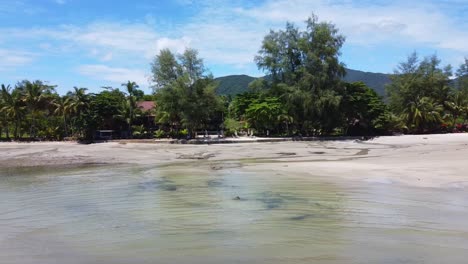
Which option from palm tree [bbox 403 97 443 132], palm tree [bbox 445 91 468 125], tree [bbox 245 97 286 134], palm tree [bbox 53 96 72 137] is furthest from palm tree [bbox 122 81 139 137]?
palm tree [bbox 445 91 468 125]

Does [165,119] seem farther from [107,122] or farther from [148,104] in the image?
[148,104]

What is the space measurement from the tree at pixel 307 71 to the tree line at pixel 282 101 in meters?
0.12

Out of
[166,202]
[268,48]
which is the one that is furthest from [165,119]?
[166,202]

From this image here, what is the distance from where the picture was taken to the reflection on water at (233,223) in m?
8.27

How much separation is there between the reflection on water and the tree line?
3309 cm

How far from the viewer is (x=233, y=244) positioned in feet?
29.5

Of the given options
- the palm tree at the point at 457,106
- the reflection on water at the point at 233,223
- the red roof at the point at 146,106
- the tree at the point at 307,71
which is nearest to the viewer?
the reflection on water at the point at 233,223

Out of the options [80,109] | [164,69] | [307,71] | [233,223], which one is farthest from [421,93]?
[233,223]

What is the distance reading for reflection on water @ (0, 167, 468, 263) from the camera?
8273 mm

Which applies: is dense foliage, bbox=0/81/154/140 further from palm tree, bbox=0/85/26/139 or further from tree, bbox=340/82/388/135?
tree, bbox=340/82/388/135

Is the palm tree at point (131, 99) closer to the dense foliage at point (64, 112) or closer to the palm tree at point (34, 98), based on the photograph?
the dense foliage at point (64, 112)

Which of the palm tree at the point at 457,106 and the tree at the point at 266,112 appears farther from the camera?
the palm tree at the point at 457,106

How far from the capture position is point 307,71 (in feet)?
167

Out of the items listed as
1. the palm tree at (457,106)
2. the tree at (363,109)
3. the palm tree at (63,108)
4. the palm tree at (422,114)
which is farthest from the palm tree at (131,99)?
the palm tree at (457,106)
